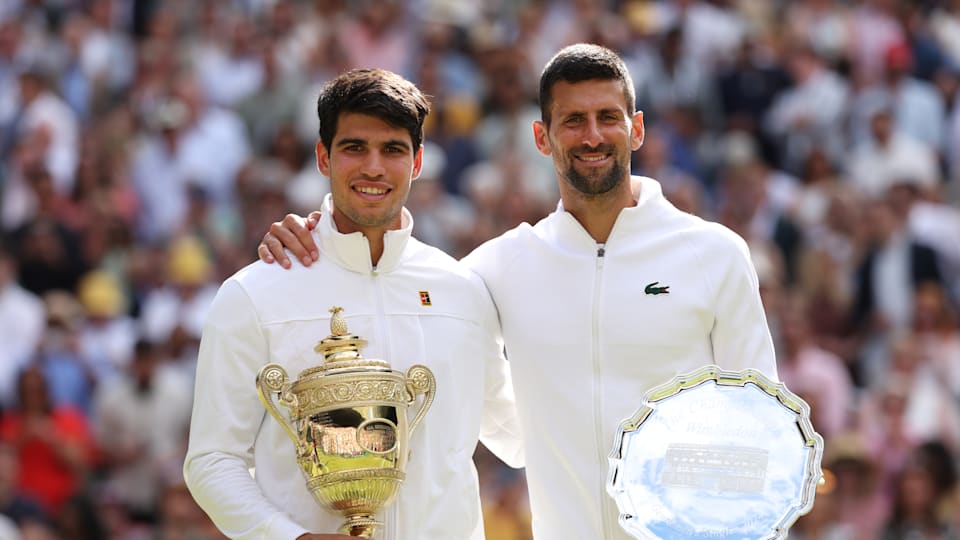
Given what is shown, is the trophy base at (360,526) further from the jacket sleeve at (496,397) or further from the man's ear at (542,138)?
the man's ear at (542,138)

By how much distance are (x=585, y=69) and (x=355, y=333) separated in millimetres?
1059

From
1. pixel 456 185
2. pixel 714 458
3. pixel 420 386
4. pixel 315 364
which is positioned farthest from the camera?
pixel 456 185

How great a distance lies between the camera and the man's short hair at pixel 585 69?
5.81 meters

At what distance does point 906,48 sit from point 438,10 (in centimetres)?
343

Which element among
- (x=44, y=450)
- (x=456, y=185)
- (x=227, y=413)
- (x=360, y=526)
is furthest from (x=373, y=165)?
(x=456, y=185)

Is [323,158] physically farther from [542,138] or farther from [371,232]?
[542,138]

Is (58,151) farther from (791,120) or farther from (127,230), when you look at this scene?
(791,120)

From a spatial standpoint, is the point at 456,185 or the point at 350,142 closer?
the point at 350,142

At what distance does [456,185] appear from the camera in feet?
41.6

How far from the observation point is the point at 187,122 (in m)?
13.0

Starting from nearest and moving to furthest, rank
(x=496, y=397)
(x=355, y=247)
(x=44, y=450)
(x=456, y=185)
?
(x=355, y=247), (x=496, y=397), (x=44, y=450), (x=456, y=185)

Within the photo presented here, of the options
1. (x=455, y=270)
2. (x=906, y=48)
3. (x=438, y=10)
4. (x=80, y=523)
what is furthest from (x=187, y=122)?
(x=455, y=270)

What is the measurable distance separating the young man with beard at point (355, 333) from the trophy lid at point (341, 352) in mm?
161

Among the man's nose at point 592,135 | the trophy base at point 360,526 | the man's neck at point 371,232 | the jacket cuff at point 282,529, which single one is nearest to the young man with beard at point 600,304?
the man's nose at point 592,135
